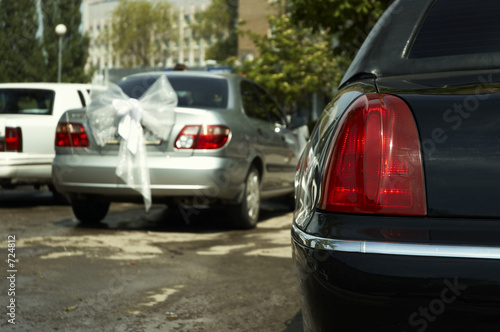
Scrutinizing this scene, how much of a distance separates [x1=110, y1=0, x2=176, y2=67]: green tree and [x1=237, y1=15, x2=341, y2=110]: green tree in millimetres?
39756

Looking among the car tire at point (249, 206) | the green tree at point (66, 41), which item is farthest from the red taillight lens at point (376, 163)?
the green tree at point (66, 41)

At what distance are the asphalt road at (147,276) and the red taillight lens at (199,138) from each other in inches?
31.9

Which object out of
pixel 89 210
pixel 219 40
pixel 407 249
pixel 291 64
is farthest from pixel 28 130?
pixel 219 40

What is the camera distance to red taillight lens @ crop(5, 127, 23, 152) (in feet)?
31.6

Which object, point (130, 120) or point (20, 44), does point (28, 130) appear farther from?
point (20, 44)

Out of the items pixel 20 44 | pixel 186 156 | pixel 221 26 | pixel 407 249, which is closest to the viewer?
pixel 407 249

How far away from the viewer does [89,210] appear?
826 centimetres

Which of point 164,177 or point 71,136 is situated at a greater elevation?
point 71,136

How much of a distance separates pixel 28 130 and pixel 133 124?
9.27 feet

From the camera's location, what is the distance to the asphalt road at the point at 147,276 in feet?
13.9

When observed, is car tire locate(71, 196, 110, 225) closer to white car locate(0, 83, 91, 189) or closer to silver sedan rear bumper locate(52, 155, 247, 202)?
silver sedan rear bumper locate(52, 155, 247, 202)

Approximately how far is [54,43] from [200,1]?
43.4 meters

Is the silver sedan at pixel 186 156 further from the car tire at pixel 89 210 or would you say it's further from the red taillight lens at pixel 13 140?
the red taillight lens at pixel 13 140

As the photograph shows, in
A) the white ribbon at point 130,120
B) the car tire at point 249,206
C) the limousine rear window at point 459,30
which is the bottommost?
the car tire at point 249,206
